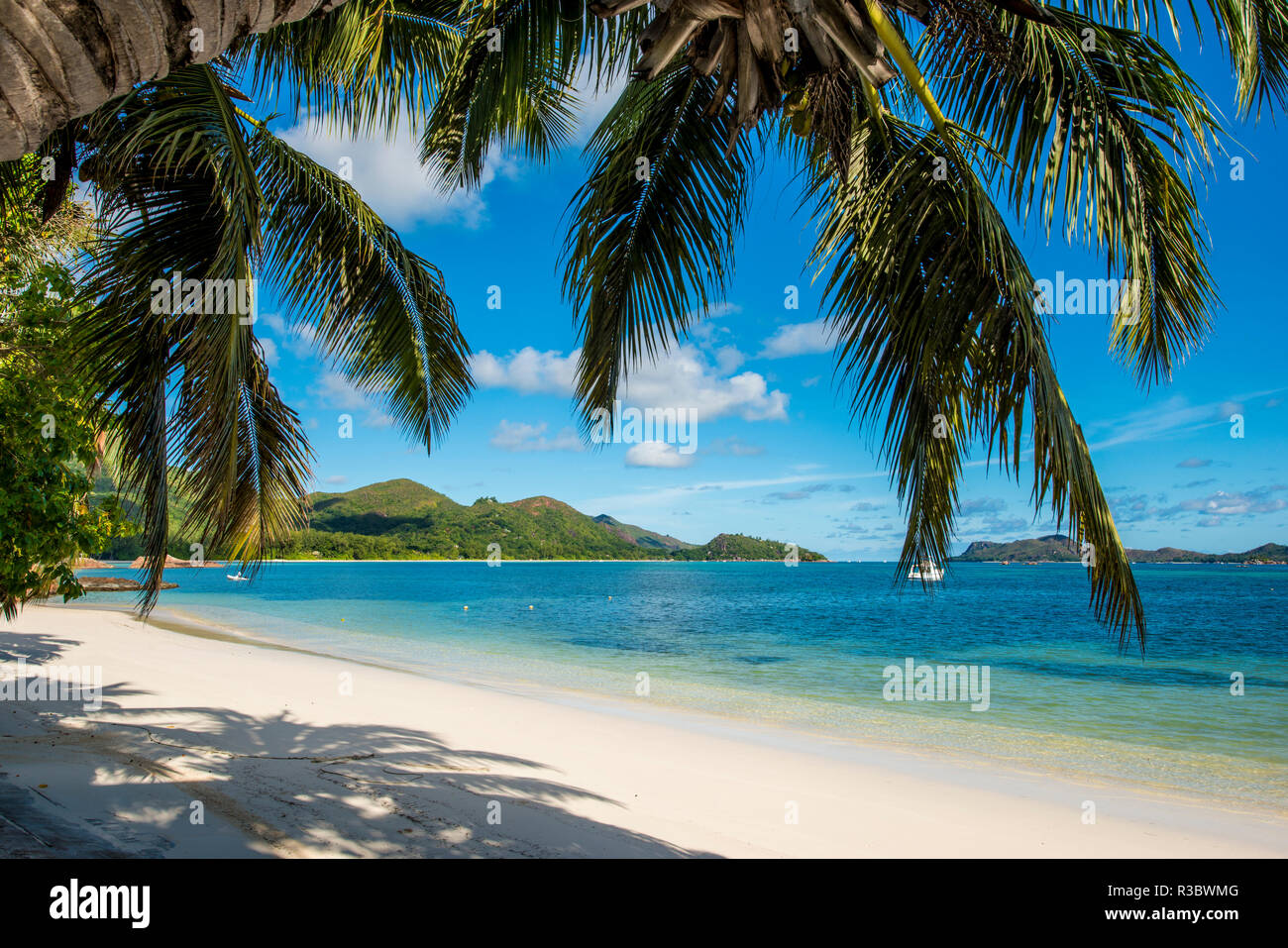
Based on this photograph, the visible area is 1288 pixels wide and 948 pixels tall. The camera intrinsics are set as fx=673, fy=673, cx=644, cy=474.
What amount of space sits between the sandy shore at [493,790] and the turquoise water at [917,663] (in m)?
2.10

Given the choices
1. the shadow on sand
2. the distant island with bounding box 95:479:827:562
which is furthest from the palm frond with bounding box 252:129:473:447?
the distant island with bounding box 95:479:827:562

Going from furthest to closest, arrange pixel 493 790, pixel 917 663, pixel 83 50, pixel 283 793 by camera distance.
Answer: pixel 917 663 → pixel 493 790 → pixel 283 793 → pixel 83 50

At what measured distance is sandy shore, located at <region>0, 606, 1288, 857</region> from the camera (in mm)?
3705

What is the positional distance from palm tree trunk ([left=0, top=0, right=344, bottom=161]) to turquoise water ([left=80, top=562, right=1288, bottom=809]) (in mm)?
2930

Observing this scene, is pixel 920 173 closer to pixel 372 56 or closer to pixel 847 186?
pixel 847 186

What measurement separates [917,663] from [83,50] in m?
21.7

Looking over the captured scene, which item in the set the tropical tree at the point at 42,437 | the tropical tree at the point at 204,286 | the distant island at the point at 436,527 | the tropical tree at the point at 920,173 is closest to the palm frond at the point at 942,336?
the tropical tree at the point at 920,173

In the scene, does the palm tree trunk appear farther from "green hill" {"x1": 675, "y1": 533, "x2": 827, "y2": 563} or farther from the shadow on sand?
"green hill" {"x1": 675, "y1": 533, "x2": 827, "y2": 563}

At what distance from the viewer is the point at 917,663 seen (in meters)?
19.9

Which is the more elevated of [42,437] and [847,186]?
[847,186]

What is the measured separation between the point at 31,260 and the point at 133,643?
12269 mm

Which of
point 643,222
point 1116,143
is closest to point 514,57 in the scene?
point 643,222
